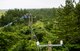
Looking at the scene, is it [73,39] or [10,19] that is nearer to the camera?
[73,39]

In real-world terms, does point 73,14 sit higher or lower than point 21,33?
higher

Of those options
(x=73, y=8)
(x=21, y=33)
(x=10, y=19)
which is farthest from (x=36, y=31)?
(x=10, y=19)

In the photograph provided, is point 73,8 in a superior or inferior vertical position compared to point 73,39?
superior

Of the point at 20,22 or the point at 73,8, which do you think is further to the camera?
the point at 20,22

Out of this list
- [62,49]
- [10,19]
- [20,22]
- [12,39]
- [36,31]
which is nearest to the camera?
[62,49]

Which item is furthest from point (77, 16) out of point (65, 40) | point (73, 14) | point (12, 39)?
point (12, 39)

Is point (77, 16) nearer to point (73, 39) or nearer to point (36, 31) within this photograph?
point (73, 39)

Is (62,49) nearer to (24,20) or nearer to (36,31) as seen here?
(36,31)

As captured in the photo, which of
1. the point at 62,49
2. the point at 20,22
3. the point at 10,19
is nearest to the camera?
the point at 62,49

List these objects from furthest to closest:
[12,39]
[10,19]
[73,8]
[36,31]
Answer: [10,19], [36,31], [12,39], [73,8]
